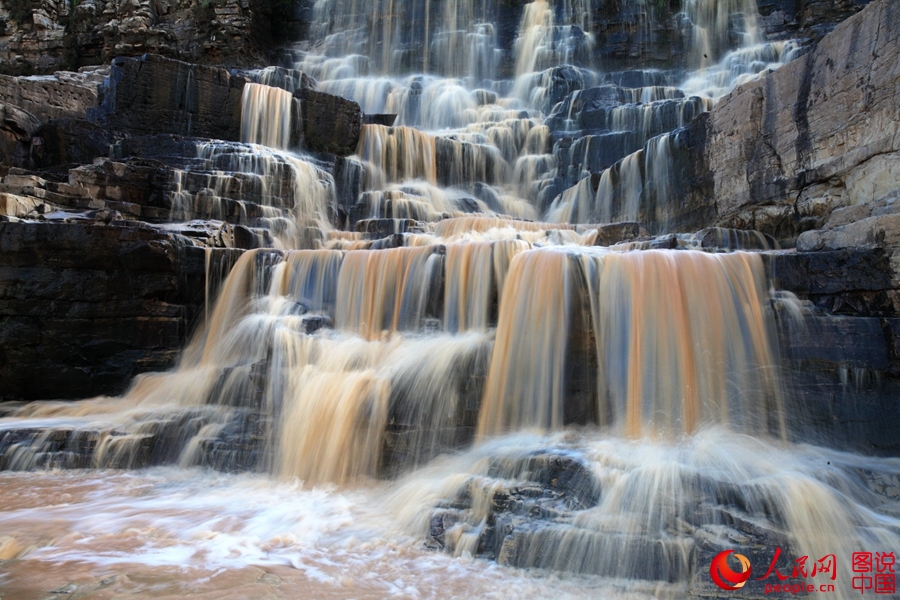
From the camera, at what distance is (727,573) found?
3.45 metres

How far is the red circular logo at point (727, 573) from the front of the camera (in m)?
3.40

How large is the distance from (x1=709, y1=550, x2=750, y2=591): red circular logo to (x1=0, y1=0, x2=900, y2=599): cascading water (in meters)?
0.06

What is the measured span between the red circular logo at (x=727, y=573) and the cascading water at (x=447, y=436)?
0.06 m

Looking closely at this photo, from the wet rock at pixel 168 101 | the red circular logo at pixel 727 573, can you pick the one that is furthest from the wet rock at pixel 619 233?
the wet rock at pixel 168 101

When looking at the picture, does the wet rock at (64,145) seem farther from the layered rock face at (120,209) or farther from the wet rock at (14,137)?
the wet rock at (14,137)

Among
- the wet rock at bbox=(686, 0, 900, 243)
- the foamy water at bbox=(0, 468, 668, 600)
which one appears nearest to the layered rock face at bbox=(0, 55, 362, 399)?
the foamy water at bbox=(0, 468, 668, 600)

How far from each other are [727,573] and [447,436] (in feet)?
9.35

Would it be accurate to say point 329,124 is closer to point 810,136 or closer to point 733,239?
point 733,239

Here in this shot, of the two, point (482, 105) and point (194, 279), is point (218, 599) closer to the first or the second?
point (194, 279)

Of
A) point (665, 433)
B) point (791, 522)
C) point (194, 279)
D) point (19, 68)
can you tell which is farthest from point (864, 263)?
point (19, 68)

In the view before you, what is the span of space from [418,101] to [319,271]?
517 inches

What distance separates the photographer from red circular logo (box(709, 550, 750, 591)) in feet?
11.1

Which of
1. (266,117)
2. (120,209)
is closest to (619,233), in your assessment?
(120,209)

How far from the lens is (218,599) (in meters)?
3.36
